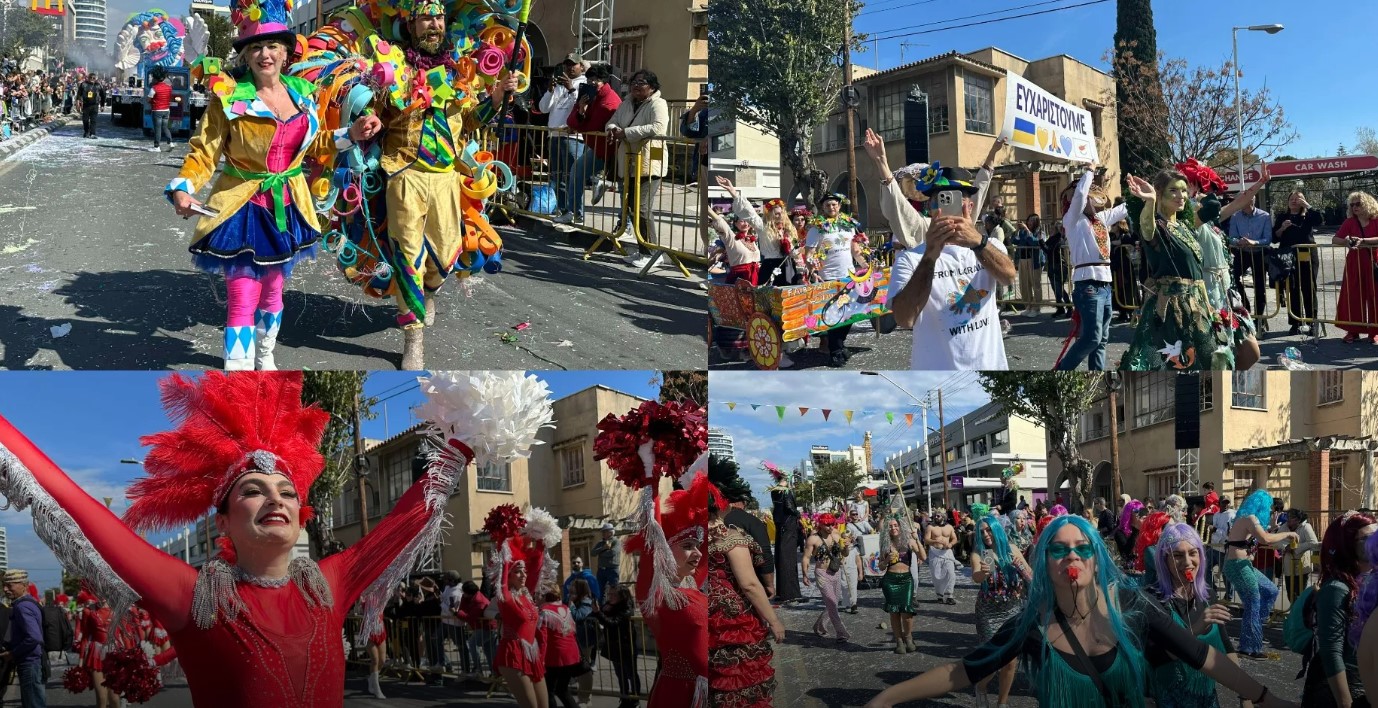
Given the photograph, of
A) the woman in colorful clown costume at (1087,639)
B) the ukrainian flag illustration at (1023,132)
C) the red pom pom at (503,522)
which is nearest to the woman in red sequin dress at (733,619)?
the red pom pom at (503,522)

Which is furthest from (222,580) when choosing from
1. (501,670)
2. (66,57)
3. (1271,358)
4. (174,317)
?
(66,57)

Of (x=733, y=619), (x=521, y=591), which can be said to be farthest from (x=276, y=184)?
(x=733, y=619)

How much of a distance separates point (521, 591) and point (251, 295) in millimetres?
1692

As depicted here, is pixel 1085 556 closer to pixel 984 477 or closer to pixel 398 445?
pixel 984 477

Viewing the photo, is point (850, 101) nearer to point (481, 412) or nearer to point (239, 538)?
point (481, 412)

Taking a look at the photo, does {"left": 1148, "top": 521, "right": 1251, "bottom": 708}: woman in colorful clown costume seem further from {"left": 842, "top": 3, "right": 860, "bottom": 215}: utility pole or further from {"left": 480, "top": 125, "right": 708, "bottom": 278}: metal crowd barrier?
{"left": 480, "top": 125, "right": 708, "bottom": 278}: metal crowd barrier

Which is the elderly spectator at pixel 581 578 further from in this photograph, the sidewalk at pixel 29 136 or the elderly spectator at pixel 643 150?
the sidewalk at pixel 29 136

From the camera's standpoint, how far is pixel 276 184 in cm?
459

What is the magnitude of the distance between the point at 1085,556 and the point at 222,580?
2.58 meters

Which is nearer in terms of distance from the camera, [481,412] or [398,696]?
[481,412]

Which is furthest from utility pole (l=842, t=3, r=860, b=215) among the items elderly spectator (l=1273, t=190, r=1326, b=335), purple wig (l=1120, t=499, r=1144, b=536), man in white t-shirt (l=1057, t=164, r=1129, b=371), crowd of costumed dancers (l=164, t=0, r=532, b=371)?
elderly spectator (l=1273, t=190, r=1326, b=335)

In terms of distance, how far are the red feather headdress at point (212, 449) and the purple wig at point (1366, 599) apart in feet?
11.1

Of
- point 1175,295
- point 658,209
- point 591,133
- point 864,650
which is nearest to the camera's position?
point 864,650

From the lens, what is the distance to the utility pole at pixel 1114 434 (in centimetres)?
470
